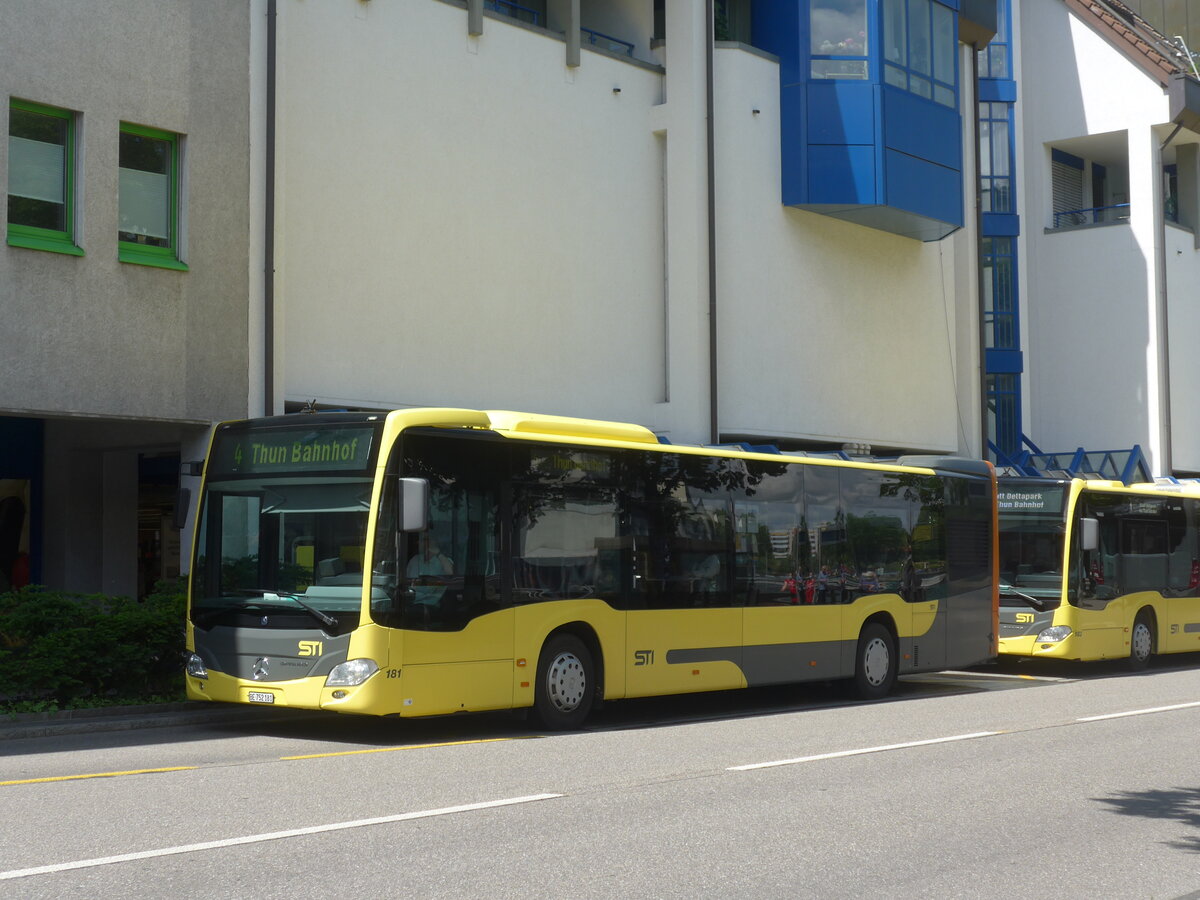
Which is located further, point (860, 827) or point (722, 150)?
point (722, 150)

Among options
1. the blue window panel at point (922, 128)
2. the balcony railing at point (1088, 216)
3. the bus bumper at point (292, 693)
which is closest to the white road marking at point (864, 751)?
the bus bumper at point (292, 693)

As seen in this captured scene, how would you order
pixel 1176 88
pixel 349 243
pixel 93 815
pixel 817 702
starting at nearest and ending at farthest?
1. pixel 93 815
2. pixel 817 702
3. pixel 349 243
4. pixel 1176 88

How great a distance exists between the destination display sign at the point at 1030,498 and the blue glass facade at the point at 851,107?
22.4ft

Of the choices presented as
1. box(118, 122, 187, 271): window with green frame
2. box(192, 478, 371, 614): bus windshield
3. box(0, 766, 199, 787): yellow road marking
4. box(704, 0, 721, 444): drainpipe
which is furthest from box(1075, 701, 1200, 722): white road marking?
box(118, 122, 187, 271): window with green frame

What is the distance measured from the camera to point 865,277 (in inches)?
1143

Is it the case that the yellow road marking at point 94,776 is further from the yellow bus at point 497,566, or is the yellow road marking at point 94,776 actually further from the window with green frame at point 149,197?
the window with green frame at point 149,197

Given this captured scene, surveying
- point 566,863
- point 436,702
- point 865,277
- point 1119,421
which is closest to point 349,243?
point 436,702

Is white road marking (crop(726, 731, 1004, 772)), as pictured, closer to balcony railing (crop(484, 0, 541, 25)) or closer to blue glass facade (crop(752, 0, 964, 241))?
balcony railing (crop(484, 0, 541, 25))

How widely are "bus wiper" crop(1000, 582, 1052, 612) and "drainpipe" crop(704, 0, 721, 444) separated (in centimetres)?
551

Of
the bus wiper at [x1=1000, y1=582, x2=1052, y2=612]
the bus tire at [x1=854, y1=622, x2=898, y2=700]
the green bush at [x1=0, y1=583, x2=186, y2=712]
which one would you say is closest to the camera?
the green bush at [x1=0, y1=583, x2=186, y2=712]

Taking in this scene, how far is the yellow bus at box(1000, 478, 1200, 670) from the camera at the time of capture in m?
21.3

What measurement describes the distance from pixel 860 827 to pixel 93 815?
170 inches

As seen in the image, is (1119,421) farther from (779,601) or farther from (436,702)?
(436,702)

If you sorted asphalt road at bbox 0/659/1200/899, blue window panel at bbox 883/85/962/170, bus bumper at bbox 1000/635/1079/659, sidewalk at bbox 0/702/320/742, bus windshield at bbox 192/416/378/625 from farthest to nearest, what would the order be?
blue window panel at bbox 883/85/962/170 < bus bumper at bbox 1000/635/1079/659 < sidewalk at bbox 0/702/320/742 < bus windshield at bbox 192/416/378/625 < asphalt road at bbox 0/659/1200/899
